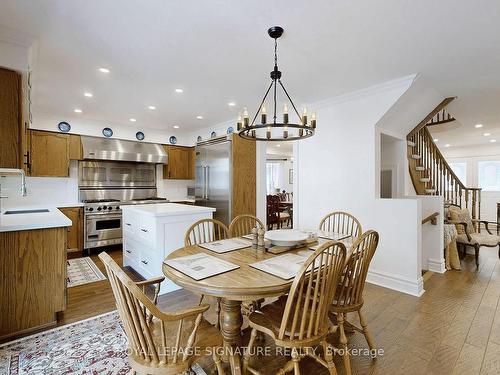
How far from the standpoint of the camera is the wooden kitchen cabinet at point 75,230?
4.44 m

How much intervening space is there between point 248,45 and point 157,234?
84.8 inches

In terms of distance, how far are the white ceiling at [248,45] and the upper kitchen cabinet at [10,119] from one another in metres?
0.38

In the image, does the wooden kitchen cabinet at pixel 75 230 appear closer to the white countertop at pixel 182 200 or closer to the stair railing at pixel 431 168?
the white countertop at pixel 182 200

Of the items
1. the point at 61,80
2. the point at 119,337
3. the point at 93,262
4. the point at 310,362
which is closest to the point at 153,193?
the point at 93,262

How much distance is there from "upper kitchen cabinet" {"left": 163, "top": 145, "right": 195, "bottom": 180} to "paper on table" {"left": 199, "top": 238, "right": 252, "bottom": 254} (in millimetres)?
4004

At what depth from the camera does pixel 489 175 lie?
774 centimetres

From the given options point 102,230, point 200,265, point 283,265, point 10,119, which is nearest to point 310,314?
point 283,265

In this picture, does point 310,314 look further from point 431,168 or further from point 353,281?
point 431,168

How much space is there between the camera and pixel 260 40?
7.31 ft

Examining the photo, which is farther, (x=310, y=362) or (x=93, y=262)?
(x=93, y=262)

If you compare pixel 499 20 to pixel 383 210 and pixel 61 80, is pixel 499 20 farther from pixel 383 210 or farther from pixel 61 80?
pixel 61 80

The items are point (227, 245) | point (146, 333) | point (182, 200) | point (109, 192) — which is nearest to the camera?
point (146, 333)

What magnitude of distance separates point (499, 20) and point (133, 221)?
13.5ft

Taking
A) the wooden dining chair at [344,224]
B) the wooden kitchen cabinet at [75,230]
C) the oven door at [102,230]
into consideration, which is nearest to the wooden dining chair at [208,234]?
the wooden dining chair at [344,224]
